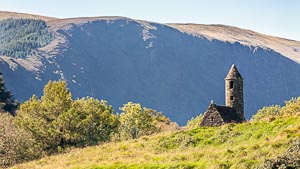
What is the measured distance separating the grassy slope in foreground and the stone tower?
18295 mm

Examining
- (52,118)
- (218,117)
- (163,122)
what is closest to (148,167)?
(218,117)

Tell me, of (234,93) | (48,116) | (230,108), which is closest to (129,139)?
(230,108)

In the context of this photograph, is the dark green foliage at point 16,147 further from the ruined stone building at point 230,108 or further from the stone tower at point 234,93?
the stone tower at point 234,93

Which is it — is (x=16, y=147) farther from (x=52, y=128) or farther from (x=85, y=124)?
(x=85, y=124)

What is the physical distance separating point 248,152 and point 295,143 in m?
4.83

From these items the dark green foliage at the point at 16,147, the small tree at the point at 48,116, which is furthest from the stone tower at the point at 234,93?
the dark green foliage at the point at 16,147

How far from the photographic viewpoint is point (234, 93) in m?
→ 65.4

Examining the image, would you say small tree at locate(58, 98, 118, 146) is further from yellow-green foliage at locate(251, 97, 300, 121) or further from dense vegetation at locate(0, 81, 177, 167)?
yellow-green foliage at locate(251, 97, 300, 121)

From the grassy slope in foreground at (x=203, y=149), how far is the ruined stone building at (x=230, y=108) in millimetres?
8247

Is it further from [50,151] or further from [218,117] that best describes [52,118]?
[218,117]

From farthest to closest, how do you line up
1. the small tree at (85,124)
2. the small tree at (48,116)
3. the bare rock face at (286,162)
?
1. the small tree at (85,124)
2. the small tree at (48,116)
3. the bare rock face at (286,162)

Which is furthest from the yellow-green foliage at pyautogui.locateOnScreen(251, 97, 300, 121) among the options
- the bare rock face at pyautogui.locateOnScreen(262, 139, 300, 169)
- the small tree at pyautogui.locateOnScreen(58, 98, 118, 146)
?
the small tree at pyautogui.locateOnScreen(58, 98, 118, 146)

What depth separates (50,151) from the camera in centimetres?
6906

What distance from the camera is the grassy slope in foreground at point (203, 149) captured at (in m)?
→ 30.6
